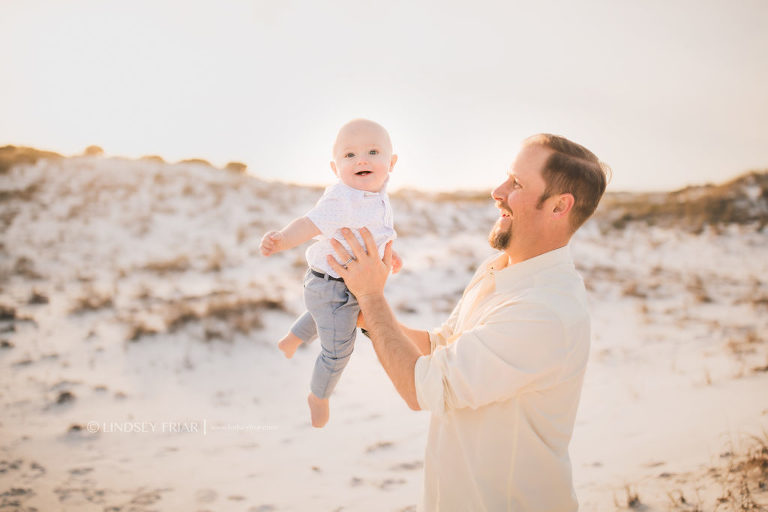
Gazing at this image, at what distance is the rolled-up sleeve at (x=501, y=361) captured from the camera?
1816mm

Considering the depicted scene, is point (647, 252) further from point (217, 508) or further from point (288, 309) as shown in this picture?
point (217, 508)

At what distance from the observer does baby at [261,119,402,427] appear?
238 cm

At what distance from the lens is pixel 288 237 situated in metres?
2.26

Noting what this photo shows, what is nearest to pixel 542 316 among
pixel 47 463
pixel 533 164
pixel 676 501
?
pixel 533 164

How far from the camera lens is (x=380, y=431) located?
5.37 metres

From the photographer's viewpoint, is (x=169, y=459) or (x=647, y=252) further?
(x=647, y=252)

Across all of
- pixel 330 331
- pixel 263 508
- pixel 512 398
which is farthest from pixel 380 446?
pixel 512 398

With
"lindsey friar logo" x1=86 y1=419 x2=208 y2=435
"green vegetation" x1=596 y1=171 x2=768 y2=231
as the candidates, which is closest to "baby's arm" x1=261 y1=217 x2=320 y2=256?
"lindsey friar logo" x1=86 y1=419 x2=208 y2=435

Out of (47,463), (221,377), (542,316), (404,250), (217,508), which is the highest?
(404,250)

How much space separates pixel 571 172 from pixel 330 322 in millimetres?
1419

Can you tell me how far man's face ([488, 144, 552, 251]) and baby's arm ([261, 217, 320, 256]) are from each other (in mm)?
910

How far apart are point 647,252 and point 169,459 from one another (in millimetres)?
17086

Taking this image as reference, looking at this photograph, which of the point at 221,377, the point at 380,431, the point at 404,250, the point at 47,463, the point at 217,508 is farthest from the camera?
the point at 404,250

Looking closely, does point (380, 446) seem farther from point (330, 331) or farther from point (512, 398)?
point (512, 398)
